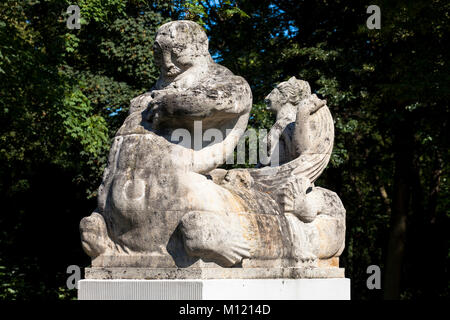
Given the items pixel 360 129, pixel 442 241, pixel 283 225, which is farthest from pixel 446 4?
pixel 283 225

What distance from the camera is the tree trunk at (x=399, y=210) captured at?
58.5 feet

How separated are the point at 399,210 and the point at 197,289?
43.8ft

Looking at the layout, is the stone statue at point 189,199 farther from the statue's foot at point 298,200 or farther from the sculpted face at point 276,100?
the sculpted face at point 276,100

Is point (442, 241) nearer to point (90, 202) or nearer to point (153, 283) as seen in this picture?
point (90, 202)

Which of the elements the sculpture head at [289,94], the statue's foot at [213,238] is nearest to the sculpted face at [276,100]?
the sculpture head at [289,94]

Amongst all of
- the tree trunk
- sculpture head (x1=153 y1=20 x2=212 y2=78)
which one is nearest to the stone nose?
sculpture head (x1=153 y1=20 x2=212 y2=78)

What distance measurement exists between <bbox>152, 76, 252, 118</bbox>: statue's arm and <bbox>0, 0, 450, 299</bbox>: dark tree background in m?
8.33

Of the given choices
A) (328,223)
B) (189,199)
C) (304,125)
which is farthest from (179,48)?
(328,223)

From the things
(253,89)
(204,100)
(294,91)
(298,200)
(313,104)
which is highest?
(253,89)

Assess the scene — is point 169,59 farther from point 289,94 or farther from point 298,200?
point 289,94

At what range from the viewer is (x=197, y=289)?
5.50m

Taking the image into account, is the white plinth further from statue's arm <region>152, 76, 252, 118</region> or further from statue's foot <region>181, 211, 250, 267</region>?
statue's arm <region>152, 76, 252, 118</region>

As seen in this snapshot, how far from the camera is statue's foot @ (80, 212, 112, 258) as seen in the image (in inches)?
237

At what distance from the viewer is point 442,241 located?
2183 cm
